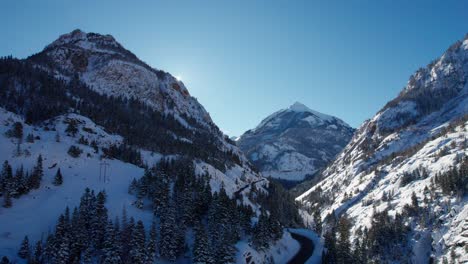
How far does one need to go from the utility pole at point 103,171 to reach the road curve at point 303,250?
66.6m

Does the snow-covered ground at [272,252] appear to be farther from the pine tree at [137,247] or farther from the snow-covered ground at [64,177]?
the pine tree at [137,247]

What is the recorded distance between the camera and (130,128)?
186 meters

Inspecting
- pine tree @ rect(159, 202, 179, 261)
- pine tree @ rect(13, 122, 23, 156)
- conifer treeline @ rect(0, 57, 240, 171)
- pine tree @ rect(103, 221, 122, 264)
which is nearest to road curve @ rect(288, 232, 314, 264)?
pine tree @ rect(159, 202, 179, 261)

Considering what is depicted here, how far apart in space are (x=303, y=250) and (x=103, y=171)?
76.3 m

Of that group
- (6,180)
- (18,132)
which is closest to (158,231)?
(6,180)

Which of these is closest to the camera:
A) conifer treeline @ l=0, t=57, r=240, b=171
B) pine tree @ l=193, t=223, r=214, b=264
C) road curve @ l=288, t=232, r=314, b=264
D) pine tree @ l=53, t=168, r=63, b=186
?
pine tree @ l=193, t=223, r=214, b=264

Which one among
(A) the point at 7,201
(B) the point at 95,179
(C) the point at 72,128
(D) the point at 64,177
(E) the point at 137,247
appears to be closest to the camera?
(E) the point at 137,247

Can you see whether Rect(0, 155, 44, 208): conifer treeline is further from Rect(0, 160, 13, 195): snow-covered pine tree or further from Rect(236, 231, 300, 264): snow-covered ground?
Rect(236, 231, 300, 264): snow-covered ground

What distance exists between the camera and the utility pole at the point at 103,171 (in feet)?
394

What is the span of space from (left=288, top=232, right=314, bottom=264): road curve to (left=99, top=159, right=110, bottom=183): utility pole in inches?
2621

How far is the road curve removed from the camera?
115 metres

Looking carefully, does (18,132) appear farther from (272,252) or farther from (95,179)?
(272,252)

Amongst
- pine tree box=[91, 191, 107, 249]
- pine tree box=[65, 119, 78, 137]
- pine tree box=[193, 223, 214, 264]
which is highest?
pine tree box=[65, 119, 78, 137]

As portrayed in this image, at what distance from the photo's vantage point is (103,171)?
125 metres
